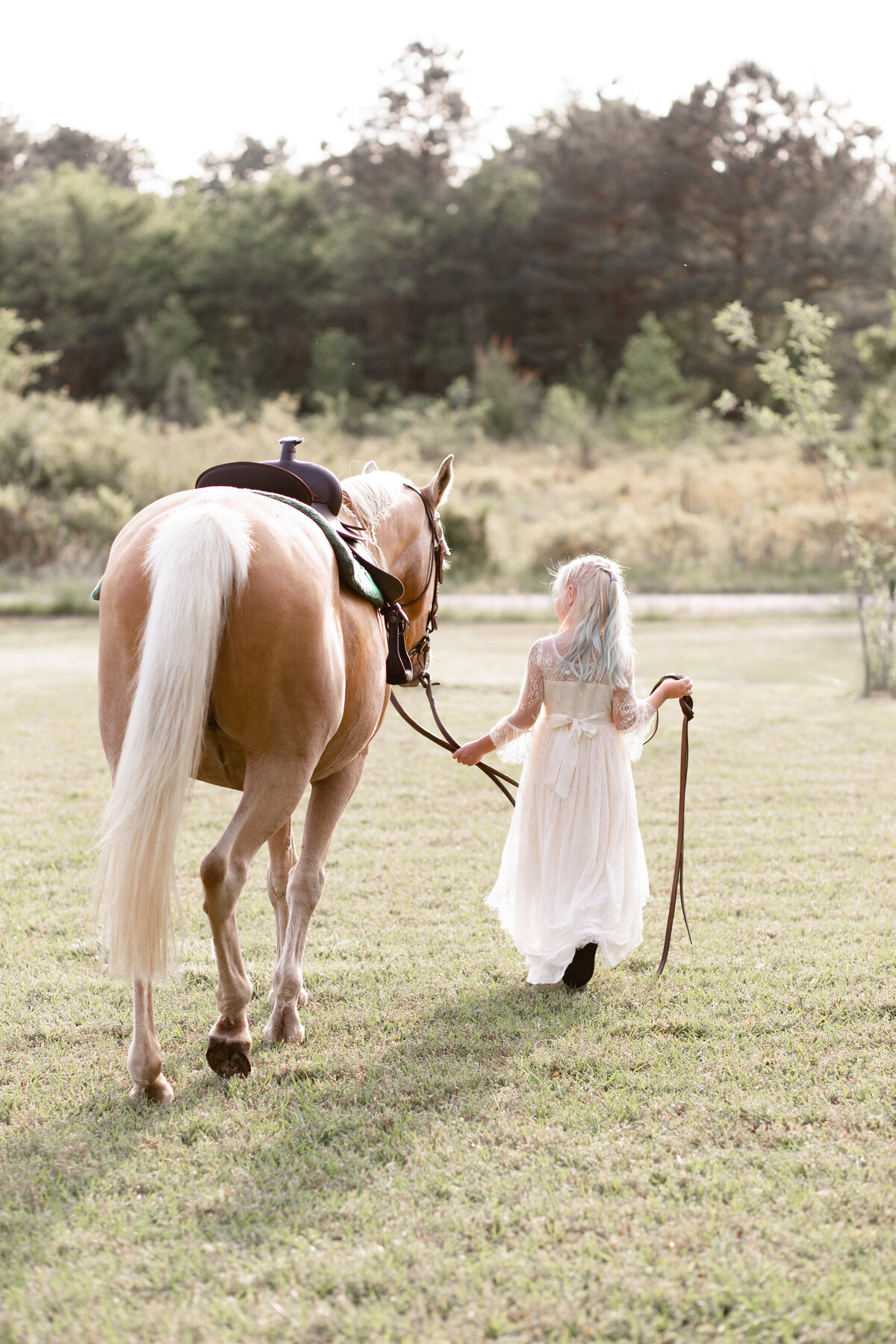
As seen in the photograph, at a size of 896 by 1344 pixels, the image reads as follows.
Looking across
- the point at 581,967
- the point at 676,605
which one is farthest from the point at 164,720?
the point at 676,605

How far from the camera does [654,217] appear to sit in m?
45.8

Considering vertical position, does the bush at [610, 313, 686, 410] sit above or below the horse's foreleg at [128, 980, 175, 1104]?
above

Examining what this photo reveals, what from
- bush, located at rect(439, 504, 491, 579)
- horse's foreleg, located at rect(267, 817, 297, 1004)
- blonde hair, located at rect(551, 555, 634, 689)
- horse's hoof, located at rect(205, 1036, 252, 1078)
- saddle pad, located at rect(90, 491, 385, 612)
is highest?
bush, located at rect(439, 504, 491, 579)

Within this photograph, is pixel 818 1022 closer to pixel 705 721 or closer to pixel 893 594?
pixel 705 721

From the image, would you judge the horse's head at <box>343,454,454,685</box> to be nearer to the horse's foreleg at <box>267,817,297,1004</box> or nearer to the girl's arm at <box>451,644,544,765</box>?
the girl's arm at <box>451,644,544,765</box>

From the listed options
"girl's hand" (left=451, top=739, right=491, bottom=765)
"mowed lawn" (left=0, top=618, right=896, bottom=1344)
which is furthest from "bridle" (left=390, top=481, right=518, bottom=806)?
"mowed lawn" (left=0, top=618, right=896, bottom=1344)

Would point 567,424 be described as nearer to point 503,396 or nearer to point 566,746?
point 503,396

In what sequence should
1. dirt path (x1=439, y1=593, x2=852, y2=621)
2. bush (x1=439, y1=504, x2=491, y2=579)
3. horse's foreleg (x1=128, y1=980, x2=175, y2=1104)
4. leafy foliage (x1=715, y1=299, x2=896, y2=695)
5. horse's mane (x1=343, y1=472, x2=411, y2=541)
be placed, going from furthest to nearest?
bush (x1=439, y1=504, x2=491, y2=579), dirt path (x1=439, y1=593, x2=852, y2=621), leafy foliage (x1=715, y1=299, x2=896, y2=695), horse's mane (x1=343, y1=472, x2=411, y2=541), horse's foreleg (x1=128, y1=980, x2=175, y2=1104)

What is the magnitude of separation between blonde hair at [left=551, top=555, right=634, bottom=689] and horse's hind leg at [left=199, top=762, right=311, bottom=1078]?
125cm

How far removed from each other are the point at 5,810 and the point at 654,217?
149 ft

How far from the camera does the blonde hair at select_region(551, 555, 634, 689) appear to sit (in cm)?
389

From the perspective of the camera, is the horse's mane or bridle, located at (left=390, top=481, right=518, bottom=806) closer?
the horse's mane

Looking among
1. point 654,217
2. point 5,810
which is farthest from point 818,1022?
point 654,217

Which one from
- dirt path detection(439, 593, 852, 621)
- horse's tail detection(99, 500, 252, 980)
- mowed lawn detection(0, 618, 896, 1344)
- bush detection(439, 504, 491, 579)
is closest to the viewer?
mowed lawn detection(0, 618, 896, 1344)
